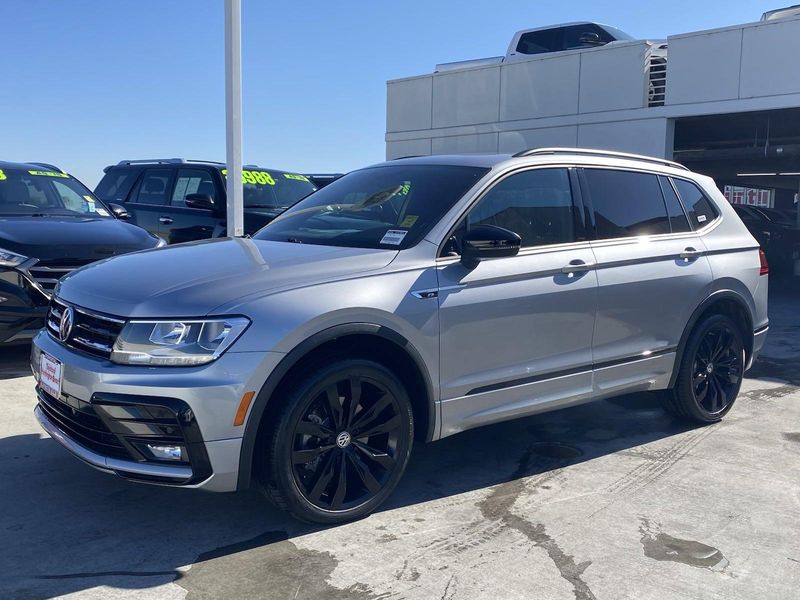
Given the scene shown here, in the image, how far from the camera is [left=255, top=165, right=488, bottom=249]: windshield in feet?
13.1

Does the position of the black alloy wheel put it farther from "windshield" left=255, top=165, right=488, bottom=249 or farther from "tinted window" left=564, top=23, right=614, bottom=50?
"tinted window" left=564, top=23, right=614, bottom=50

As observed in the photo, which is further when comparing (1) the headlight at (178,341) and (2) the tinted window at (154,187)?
(2) the tinted window at (154,187)

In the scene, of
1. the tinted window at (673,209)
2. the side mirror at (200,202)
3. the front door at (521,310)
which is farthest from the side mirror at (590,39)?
the front door at (521,310)

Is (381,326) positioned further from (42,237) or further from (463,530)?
(42,237)

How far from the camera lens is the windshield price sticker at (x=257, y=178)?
960 centimetres

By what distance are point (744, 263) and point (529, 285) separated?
7.37 ft

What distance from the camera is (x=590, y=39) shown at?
15414 millimetres

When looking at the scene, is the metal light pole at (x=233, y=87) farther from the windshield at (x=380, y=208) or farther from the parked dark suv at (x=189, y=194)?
the windshield at (x=380, y=208)

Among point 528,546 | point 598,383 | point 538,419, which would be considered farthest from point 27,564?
point 538,419

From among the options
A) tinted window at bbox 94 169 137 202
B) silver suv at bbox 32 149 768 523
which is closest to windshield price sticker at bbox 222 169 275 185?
tinted window at bbox 94 169 137 202

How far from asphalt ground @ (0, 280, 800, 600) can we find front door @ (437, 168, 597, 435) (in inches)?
20.3

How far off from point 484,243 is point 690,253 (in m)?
1.99

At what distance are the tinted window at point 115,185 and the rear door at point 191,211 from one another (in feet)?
3.28

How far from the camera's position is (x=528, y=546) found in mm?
3402
